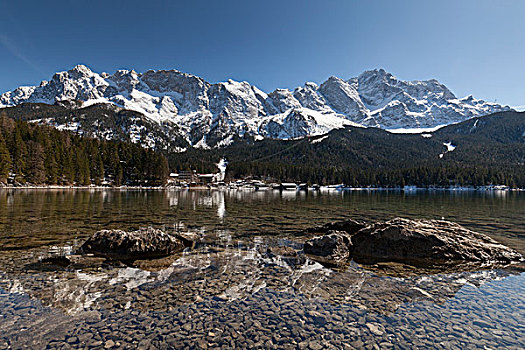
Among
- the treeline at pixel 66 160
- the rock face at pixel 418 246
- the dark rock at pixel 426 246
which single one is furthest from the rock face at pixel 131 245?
the treeline at pixel 66 160

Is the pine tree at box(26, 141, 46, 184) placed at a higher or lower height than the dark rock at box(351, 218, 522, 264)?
higher

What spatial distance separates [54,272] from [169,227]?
12698 mm

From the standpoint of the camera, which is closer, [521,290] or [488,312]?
[488,312]

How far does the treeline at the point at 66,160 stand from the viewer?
9956cm

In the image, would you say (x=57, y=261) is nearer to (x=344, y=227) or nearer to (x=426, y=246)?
(x=344, y=227)

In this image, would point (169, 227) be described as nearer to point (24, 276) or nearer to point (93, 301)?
point (24, 276)

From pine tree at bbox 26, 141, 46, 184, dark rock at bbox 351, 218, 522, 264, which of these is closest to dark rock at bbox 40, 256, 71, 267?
dark rock at bbox 351, 218, 522, 264

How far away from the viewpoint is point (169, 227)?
24.2 m

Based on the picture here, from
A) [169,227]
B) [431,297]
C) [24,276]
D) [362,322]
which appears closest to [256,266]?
[362,322]

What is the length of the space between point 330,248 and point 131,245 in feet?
38.3

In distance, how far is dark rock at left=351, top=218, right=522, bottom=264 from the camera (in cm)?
1435

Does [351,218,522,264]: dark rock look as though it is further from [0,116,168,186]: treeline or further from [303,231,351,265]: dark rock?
[0,116,168,186]: treeline

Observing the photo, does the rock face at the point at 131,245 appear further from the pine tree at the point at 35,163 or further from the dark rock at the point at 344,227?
the pine tree at the point at 35,163

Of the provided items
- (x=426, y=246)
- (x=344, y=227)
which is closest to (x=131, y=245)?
(x=344, y=227)
